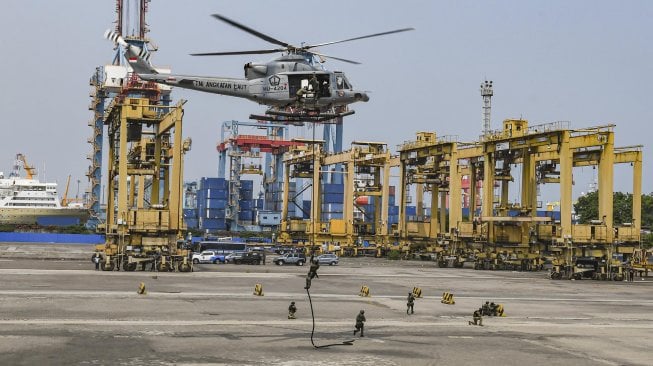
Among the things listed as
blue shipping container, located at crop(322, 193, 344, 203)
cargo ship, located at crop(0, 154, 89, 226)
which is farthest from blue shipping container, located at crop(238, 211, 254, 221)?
cargo ship, located at crop(0, 154, 89, 226)

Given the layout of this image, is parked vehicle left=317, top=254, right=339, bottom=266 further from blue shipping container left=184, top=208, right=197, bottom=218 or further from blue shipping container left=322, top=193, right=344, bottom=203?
blue shipping container left=184, top=208, right=197, bottom=218

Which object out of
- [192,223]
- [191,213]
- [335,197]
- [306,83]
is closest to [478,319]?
[306,83]

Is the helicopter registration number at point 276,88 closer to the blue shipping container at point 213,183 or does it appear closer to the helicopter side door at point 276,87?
the helicopter side door at point 276,87

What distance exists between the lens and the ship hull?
16538cm

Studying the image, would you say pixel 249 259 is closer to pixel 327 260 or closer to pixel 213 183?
pixel 327 260

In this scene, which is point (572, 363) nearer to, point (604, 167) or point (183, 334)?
point (183, 334)

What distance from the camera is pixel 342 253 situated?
105m

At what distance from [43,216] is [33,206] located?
305cm

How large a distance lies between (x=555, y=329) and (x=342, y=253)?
75336 millimetres

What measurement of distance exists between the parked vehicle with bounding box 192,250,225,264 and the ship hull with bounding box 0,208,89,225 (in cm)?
10063

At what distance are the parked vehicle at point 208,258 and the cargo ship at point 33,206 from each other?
3911 inches

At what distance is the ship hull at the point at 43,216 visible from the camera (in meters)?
165

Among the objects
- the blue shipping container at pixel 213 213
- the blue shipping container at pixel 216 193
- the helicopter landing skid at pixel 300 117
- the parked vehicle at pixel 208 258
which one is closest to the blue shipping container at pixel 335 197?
the blue shipping container at pixel 216 193

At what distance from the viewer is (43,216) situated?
6663 inches
